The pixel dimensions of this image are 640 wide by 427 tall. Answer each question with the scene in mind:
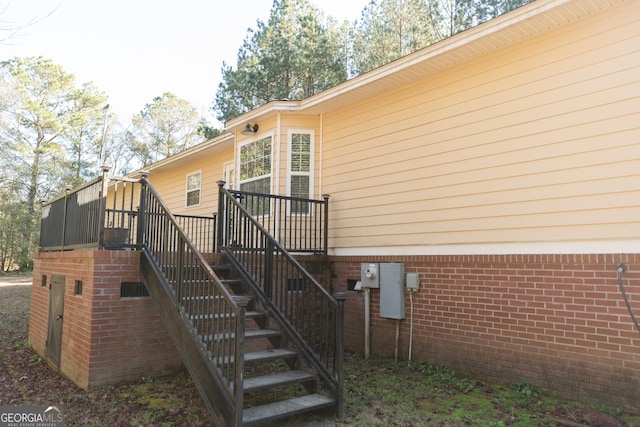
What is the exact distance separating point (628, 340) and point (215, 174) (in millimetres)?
9429

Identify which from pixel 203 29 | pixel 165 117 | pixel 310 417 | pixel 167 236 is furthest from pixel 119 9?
pixel 165 117

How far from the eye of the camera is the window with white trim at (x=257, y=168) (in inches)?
312

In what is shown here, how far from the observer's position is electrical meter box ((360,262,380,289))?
6.32m

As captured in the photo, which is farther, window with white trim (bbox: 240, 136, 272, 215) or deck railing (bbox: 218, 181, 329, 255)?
window with white trim (bbox: 240, 136, 272, 215)

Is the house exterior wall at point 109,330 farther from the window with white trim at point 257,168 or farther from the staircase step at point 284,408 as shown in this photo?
the window with white trim at point 257,168

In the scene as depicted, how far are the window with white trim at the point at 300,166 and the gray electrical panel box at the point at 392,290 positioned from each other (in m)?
2.02

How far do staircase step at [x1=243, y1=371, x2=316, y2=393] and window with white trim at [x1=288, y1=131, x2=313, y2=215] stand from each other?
12.1 ft

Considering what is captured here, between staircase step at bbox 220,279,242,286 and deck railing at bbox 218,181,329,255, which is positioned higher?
deck railing at bbox 218,181,329,255

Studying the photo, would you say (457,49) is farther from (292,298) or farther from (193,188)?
(193,188)

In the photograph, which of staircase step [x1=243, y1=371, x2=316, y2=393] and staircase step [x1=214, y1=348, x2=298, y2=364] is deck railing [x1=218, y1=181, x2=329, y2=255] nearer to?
staircase step [x1=214, y1=348, x2=298, y2=364]

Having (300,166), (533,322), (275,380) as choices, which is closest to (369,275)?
(533,322)

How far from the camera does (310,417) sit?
4.00 meters

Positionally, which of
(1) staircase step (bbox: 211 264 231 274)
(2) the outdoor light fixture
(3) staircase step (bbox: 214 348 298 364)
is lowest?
(3) staircase step (bbox: 214 348 298 364)

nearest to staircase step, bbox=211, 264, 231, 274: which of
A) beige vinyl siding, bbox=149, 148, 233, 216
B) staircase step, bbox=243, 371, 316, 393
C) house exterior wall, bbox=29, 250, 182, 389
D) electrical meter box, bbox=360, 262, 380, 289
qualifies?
house exterior wall, bbox=29, 250, 182, 389
